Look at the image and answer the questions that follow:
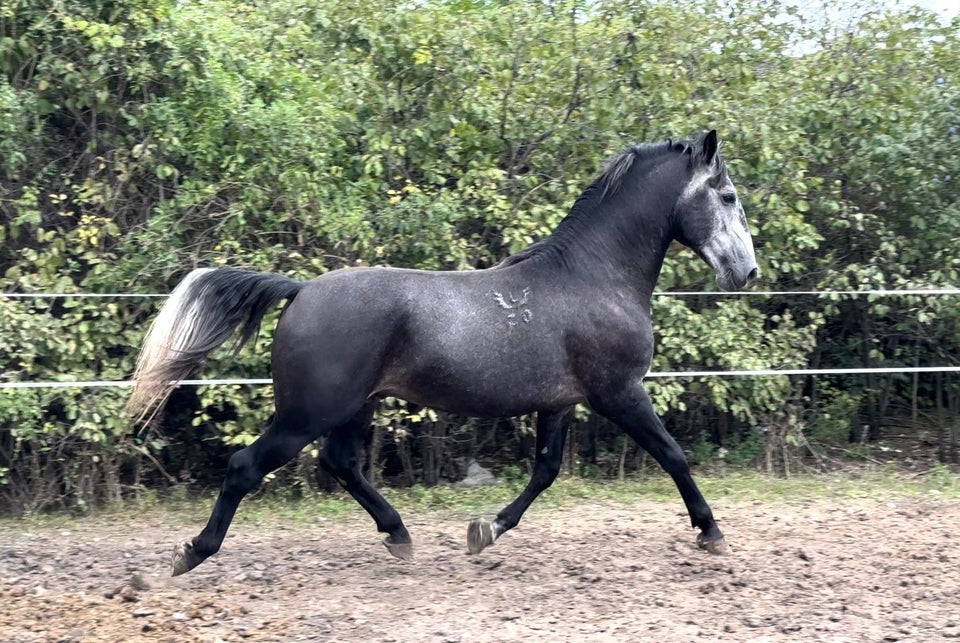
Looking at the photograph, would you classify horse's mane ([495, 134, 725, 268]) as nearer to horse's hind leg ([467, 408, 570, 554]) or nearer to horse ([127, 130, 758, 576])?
horse ([127, 130, 758, 576])

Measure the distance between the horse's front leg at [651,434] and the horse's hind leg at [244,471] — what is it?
4.85 feet

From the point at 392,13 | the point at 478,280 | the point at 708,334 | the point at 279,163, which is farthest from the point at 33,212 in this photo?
the point at 708,334

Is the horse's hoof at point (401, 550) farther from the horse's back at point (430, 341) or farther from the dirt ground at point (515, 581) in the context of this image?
the horse's back at point (430, 341)

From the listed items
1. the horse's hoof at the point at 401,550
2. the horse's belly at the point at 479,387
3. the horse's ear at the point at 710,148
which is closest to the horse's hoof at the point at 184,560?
the horse's hoof at the point at 401,550

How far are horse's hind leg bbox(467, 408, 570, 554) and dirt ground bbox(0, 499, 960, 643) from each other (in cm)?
14

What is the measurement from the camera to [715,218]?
17.7 ft

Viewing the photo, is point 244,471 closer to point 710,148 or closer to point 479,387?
point 479,387

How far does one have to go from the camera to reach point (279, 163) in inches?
276

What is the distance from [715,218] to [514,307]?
117 centimetres

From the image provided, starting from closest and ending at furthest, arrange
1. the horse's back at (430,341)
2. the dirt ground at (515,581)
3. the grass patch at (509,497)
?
the dirt ground at (515,581)
the horse's back at (430,341)
the grass patch at (509,497)

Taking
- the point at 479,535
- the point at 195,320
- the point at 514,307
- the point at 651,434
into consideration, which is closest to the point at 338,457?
the point at 479,535

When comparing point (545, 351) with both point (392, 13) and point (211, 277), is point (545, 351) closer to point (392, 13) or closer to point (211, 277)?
point (211, 277)

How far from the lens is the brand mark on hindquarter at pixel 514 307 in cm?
513

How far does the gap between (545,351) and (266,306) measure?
139cm
